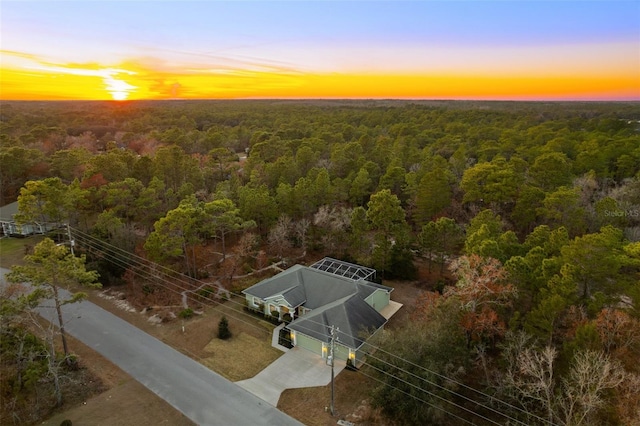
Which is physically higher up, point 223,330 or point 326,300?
point 326,300

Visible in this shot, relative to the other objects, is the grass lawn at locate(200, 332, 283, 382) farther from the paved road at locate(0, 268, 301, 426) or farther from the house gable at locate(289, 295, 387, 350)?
the house gable at locate(289, 295, 387, 350)

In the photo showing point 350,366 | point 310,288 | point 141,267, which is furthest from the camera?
point 141,267

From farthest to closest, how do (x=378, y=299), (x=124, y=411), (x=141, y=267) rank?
(x=141, y=267) → (x=378, y=299) → (x=124, y=411)

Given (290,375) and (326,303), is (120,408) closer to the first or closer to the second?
(290,375)

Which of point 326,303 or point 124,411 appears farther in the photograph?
point 326,303

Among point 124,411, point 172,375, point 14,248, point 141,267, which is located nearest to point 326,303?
point 172,375

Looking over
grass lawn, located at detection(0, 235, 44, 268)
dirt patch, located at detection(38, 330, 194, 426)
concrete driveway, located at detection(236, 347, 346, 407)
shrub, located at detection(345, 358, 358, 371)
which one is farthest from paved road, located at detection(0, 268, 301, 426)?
grass lawn, located at detection(0, 235, 44, 268)
